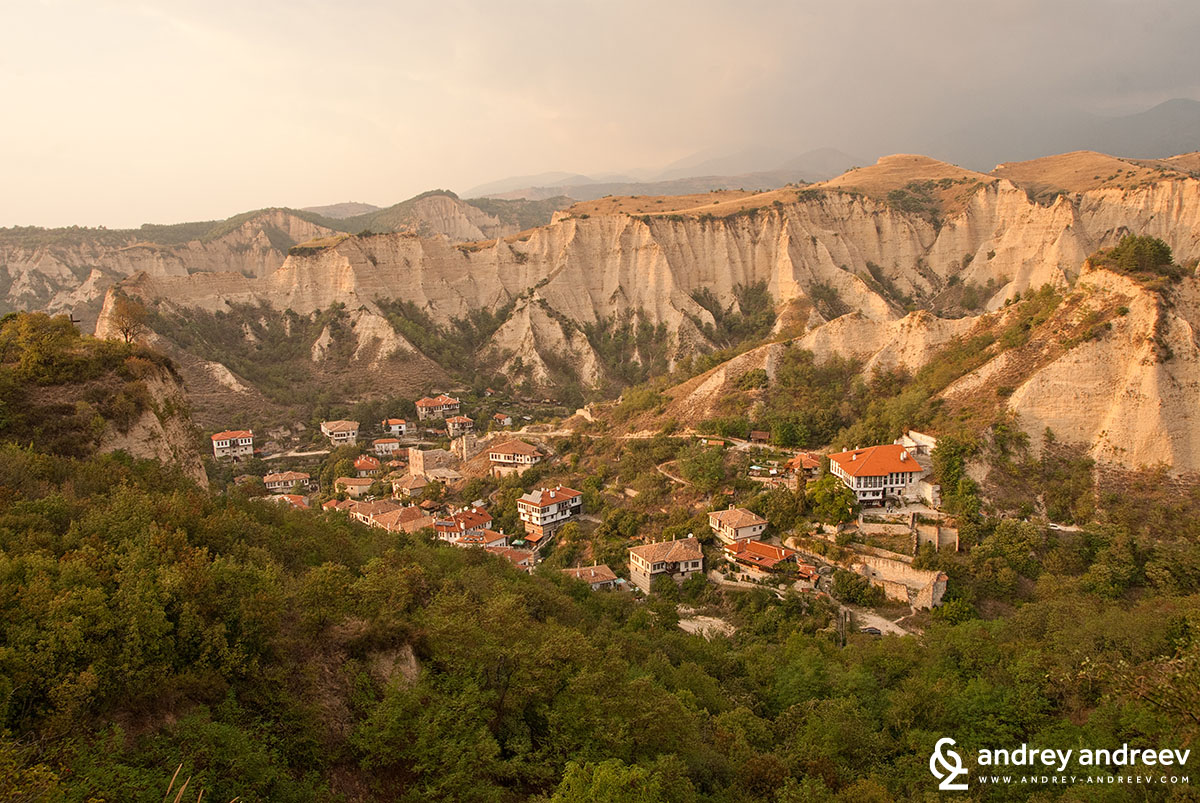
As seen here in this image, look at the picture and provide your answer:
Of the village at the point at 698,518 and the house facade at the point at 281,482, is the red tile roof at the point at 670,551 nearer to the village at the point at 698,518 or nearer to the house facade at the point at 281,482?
the village at the point at 698,518

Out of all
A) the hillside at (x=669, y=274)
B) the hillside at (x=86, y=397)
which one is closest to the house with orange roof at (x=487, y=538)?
the hillside at (x=86, y=397)

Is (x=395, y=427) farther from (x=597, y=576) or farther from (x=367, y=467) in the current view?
(x=597, y=576)

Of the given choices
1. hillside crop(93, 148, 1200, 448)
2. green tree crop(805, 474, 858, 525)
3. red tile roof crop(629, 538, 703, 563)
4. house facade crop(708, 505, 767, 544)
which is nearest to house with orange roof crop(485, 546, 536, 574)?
red tile roof crop(629, 538, 703, 563)

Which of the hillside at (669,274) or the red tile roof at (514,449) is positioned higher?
the hillside at (669,274)

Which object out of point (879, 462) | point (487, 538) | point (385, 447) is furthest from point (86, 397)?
point (385, 447)

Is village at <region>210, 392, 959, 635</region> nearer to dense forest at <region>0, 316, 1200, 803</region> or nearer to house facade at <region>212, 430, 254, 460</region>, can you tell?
dense forest at <region>0, 316, 1200, 803</region>
